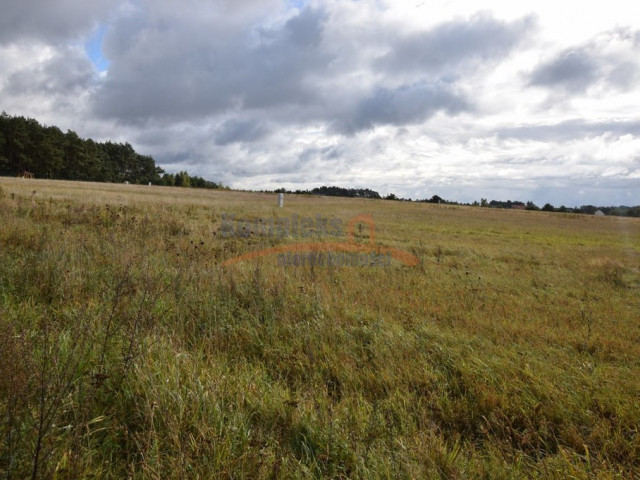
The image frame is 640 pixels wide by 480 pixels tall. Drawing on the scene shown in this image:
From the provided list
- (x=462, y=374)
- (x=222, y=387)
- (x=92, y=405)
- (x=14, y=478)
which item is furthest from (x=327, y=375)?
(x=14, y=478)

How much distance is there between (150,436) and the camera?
227 cm

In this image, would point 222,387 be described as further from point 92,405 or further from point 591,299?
point 591,299

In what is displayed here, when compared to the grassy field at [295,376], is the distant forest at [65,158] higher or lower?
higher

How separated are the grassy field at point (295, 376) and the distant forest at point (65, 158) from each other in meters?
73.9

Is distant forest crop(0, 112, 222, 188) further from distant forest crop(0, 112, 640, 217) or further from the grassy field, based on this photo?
the grassy field

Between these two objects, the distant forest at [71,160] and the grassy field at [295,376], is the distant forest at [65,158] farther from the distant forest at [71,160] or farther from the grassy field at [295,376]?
the grassy field at [295,376]

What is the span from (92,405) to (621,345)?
618 centimetres

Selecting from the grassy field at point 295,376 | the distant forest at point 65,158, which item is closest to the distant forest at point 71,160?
the distant forest at point 65,158

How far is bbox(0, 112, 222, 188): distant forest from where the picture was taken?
69500 mm

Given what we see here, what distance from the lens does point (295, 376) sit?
354 centimetres

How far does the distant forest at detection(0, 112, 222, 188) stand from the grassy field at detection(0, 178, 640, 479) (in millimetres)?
73881

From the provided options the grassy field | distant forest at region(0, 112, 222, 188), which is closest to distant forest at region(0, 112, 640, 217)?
distant forest at region(0, 112, 222, 188)

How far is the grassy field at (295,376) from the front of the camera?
7.55 ft

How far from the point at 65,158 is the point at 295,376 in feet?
336
